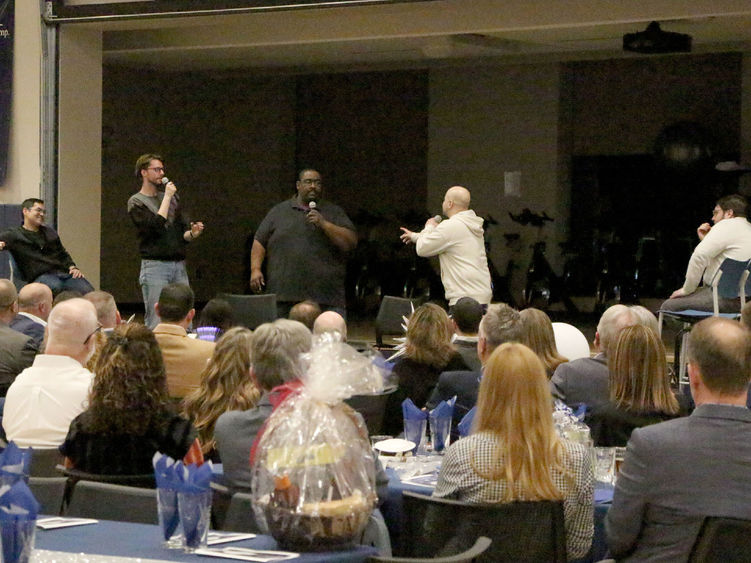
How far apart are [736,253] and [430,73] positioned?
9837 mm

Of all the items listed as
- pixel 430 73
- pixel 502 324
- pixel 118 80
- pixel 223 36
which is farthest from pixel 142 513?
pixel 430 73

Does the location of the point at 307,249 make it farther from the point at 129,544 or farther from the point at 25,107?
the point at 129,544

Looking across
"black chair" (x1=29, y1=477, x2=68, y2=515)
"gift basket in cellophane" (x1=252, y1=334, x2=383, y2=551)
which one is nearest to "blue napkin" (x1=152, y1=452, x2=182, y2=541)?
"gift basket in cellophane" (x1=252, y1=334, x2=383, y2=551)

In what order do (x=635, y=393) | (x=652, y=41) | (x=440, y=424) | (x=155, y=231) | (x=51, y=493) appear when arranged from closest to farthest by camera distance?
(x=51, y=493), (x=635, y=393), (x=440, y=424), (x=155, y=231), (x=652, y=41)

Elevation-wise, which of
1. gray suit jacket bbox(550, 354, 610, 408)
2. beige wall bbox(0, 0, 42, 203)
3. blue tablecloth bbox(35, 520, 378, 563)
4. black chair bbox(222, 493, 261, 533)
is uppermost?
beige wall bbox(0, 0, 42, 203)

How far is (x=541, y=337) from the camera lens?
16.4 ft

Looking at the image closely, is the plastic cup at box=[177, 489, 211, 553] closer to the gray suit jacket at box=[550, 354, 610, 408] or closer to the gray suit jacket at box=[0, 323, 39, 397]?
the gray suit jacket at box=[550, 354, 610, 408]

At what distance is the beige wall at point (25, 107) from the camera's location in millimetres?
10336

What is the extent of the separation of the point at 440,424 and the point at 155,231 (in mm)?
4977

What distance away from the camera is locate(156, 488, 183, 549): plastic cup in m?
2.68

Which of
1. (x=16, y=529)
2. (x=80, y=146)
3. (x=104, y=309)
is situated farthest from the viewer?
(x=80, y=146)

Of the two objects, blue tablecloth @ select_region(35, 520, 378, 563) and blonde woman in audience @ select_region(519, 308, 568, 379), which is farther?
blonde woman in audience @ select_region(519, 308, 568, 379)

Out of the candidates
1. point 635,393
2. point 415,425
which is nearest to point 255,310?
point 415,425

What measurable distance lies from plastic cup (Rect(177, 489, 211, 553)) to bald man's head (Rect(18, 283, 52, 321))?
161 inches
